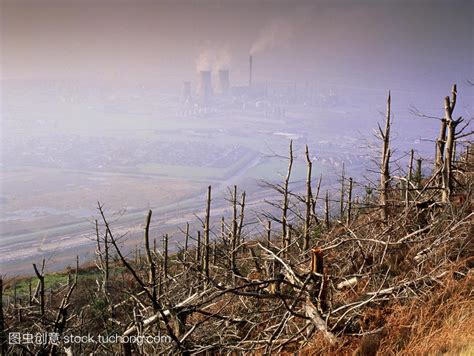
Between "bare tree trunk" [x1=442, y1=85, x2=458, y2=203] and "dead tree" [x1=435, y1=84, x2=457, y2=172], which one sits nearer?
"bare tree trunk" [x1=442, y1=85, x2=458, y2=203]

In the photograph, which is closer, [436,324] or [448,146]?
[436,324]

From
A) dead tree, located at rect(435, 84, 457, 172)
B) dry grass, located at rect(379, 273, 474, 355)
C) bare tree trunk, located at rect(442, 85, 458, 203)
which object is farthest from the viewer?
dead tree, located at rect(435, 84, 457, 172)

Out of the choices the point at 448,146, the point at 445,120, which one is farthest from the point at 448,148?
the point at 445,120

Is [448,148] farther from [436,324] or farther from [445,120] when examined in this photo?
[436,324]

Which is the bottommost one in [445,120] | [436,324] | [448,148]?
[436,324]

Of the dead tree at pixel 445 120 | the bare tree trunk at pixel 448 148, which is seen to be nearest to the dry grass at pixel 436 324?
the bare tree trunk at pixel 448 148

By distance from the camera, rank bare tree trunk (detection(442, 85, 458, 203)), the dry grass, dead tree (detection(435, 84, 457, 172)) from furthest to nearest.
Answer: dead tree (detection(435, 84, 457, 172))
bare tree trunk (detection(442, 85, 458, 203))
the dry grass

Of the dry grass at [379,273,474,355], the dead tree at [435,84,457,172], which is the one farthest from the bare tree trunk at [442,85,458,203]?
the dry grass at [379,273,474,355]

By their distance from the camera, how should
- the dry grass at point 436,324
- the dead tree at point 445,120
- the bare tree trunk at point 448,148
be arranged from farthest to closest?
the dead tree at point 445,120 < the bare tree trunk at point 448,148 < the dry grass at point 436,324

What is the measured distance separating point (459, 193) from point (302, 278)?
3746 millimetres

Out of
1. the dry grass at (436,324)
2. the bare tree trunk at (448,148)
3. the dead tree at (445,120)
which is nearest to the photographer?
the dry grass at (436,324)

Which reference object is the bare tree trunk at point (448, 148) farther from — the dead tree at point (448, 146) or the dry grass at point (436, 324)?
the dry grass at point (436, 324)

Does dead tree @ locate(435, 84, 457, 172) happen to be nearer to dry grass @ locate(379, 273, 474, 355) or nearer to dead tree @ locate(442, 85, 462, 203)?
dead tree @ locate(442, 85, 462, 203)

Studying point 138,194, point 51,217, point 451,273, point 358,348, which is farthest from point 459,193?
point 138,194
